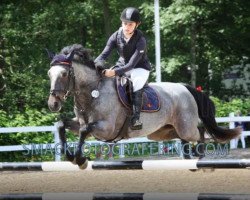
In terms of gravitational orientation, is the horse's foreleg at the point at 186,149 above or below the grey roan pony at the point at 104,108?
below

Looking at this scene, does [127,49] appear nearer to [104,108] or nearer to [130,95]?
[130,95]

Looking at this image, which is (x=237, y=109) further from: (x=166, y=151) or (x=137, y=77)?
(x=137, y=77)

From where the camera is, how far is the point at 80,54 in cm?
773

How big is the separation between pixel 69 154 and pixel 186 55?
62.8 feet

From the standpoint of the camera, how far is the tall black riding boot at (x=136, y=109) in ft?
26.1

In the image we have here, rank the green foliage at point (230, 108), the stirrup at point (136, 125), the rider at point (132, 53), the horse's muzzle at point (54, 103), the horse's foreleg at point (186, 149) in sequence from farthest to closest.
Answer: the green foliage at point (230, 108), the horse's foreleg at point (186, 149), the stirrup at point (136, 125), the rider at point (132, 53), the horse's muzzle at point (54, 103)

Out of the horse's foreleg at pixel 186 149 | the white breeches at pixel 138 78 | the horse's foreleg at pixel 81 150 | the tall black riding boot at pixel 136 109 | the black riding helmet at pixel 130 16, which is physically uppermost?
the black riding helmet at pixel 130 16

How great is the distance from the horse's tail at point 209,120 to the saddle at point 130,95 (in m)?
1.05

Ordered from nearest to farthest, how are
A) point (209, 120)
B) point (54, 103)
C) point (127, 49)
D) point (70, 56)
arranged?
point (54, 103) → point (70, 56) → point (127, 49) → point (209, 120)

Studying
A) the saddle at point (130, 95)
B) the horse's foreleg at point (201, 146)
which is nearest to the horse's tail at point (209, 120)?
the horse's foreleg at point (201, 146)

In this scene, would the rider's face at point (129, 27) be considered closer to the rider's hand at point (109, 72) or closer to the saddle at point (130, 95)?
the rider's hand at point (109, 72)

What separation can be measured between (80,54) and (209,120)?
8.56 ft

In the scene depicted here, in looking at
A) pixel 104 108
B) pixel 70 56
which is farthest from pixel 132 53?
pixel 70 56

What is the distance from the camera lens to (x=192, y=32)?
25500 mm
